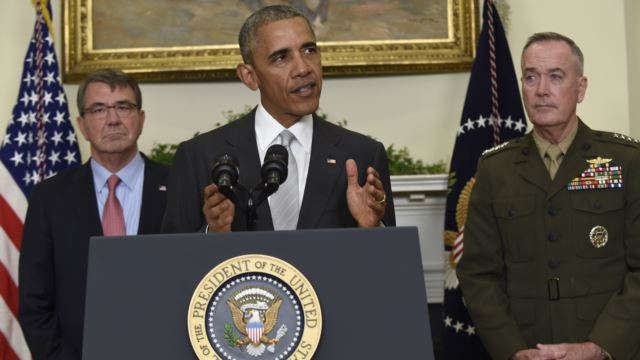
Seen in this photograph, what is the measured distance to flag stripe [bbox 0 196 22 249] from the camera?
4531 millimetres

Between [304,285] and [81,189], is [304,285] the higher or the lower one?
the lower one

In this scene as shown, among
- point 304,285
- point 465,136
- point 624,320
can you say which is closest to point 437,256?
point 465,136

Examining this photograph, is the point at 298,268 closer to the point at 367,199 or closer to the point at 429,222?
the point at 367,199

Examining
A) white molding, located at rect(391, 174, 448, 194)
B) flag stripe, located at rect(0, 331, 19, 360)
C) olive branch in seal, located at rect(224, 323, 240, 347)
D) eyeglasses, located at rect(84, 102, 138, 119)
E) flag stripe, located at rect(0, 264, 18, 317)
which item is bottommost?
flag stripe, located at rect(0, 331, 19, 360)

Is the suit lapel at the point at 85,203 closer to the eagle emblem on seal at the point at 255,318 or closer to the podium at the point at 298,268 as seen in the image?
the podium at the point at 298,268

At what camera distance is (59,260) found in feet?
12.1

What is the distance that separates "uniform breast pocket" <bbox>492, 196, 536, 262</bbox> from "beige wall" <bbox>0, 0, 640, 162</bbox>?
217 centimetres

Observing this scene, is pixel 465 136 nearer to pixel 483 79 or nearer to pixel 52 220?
pixel 483 79

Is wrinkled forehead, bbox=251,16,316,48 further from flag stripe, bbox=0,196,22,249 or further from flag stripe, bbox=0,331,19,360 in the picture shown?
flag stripe, bbox=0,331,19,360

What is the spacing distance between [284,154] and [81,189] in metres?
1.78

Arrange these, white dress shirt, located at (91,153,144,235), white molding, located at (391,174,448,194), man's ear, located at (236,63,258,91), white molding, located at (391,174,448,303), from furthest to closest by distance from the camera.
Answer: white molding, located at (391,174,448,303) < white molding, located at (391,174,448,194) < white dress shirt, located at (91,153,144,235) < man's ear, located at (236,63,258,91)

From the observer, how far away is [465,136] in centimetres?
486

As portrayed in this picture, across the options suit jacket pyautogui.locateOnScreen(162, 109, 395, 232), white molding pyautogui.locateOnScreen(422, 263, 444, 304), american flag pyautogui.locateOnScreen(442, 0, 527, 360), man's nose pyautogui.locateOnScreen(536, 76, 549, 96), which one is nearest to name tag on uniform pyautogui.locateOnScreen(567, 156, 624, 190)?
man's nose pyautogui.locateOnScreen(536, 76, 549, 96)

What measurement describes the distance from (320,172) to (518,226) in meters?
0.84
